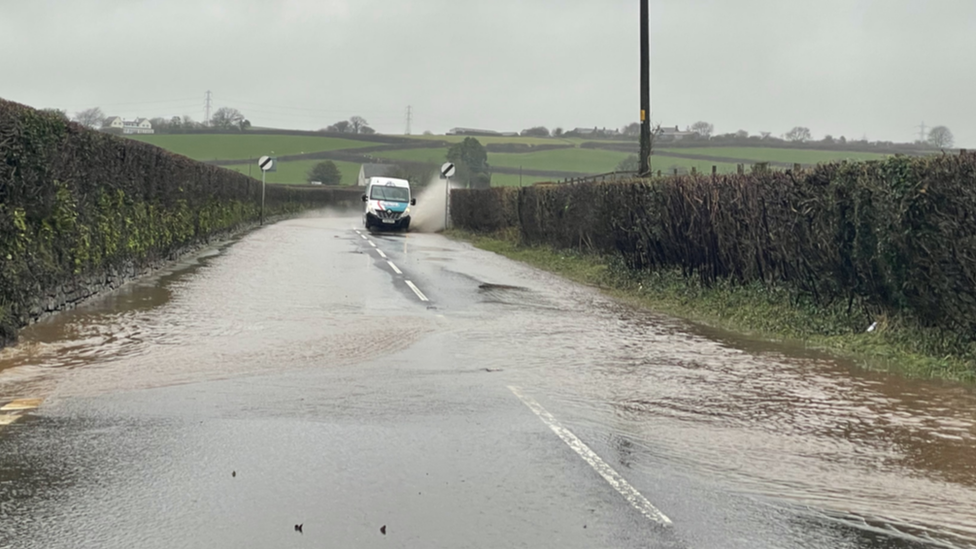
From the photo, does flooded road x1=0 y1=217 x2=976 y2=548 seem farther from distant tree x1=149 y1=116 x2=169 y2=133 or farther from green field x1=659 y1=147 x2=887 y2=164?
distant tree x1=149 y1=116 x2=169 y2=133

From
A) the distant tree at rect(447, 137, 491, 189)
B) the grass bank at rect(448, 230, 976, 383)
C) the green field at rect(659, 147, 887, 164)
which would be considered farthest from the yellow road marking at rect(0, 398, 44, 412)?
the distant tree at rect(447, 137, 491, 189)

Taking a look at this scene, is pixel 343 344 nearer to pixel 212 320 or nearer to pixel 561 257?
pixel 212 320

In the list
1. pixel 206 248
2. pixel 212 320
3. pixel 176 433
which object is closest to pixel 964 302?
pixel 176 433

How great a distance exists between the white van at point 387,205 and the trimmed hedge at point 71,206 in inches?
741

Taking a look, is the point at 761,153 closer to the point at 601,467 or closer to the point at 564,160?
the point at 564,160

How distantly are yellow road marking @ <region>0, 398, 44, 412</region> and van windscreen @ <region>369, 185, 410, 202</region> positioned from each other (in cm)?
3533

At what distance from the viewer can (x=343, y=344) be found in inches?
425

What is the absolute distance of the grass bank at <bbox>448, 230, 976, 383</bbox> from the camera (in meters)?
10.5

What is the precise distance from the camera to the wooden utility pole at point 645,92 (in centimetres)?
2316

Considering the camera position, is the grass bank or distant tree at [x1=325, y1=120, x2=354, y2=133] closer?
the grass bank

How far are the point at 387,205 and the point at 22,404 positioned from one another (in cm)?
3509

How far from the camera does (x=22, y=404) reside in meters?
7.48

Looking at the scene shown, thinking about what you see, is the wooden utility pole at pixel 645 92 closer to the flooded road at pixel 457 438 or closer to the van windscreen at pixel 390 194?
the flooded road at pixel 457 438

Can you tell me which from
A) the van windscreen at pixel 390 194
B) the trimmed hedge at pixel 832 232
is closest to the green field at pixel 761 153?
the van windscreen at pixel 390 194
